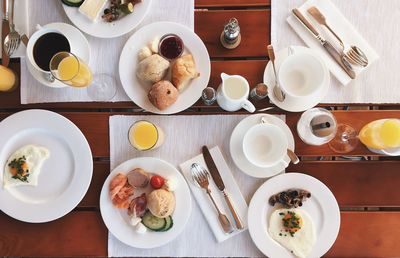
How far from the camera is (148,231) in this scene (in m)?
1.30

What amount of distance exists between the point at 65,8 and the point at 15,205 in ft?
2.03

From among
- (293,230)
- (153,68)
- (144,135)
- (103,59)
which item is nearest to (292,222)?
(293,230)

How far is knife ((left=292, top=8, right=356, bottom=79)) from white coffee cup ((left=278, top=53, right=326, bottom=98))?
78 mm

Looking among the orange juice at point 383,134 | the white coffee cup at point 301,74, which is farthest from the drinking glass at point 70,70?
the orange juice at point 383,134

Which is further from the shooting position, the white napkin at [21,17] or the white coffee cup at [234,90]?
the white napkin at [21,17]

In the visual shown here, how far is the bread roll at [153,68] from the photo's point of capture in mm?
1271

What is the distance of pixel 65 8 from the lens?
1317mm

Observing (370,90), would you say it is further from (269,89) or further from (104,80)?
(104,80)

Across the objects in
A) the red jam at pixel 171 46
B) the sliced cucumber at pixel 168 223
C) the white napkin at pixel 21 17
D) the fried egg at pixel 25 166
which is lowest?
the sliced cucumber at pixel 168 223

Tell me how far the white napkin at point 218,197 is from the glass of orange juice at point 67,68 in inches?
15.9

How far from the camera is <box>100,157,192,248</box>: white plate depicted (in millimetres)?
1289

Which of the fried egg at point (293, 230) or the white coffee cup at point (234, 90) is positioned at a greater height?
the white coffee cup at point (234, 90)

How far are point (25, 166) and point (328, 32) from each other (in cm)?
101

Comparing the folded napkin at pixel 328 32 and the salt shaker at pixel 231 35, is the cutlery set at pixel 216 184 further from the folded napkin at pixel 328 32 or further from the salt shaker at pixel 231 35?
the folded napkin at pixel 328 32
